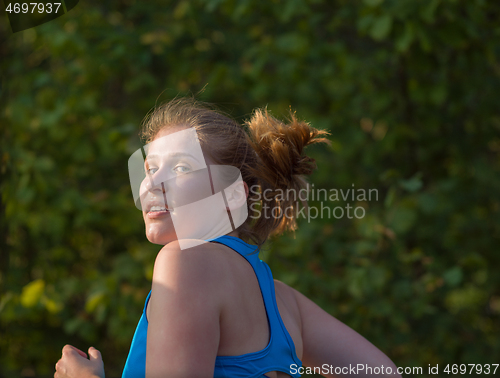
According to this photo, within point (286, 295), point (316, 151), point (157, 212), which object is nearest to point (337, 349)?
point (286, 295)

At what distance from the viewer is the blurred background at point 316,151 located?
234 centimetres

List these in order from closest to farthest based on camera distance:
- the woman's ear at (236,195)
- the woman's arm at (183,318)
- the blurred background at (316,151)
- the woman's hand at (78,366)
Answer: the woman's arm at (183,318)
the woman's hand at (78,366)
the woman's ear at (236,195)
the blurred background at (316,151)

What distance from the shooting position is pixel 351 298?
248 cm

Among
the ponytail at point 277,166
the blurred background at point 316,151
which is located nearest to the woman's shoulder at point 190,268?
the ponytail at point 277,166

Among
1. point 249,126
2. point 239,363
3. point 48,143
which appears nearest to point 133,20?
point 48,143

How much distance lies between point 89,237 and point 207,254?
8.55ft

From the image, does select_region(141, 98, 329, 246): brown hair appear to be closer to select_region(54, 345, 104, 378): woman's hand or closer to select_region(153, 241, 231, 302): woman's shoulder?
select_region(153, 241, 231, 302): woman's shoulder

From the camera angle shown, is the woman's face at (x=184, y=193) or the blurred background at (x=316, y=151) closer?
the woman's face at (x=184, y=193)

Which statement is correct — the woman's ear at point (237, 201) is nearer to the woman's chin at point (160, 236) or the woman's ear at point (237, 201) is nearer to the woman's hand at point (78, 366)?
the woman's chin at point (160, 236)

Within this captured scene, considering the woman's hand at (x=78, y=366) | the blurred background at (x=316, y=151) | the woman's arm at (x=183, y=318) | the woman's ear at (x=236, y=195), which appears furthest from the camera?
the blurred background at (x=316, y=151)

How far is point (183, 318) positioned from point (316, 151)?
2.14m

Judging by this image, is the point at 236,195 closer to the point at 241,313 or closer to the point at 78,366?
the point at 241,313

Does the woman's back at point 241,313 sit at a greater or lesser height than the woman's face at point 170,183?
lesser

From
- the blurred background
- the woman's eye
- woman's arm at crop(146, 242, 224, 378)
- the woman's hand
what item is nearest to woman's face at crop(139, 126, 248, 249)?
the woman's eye
